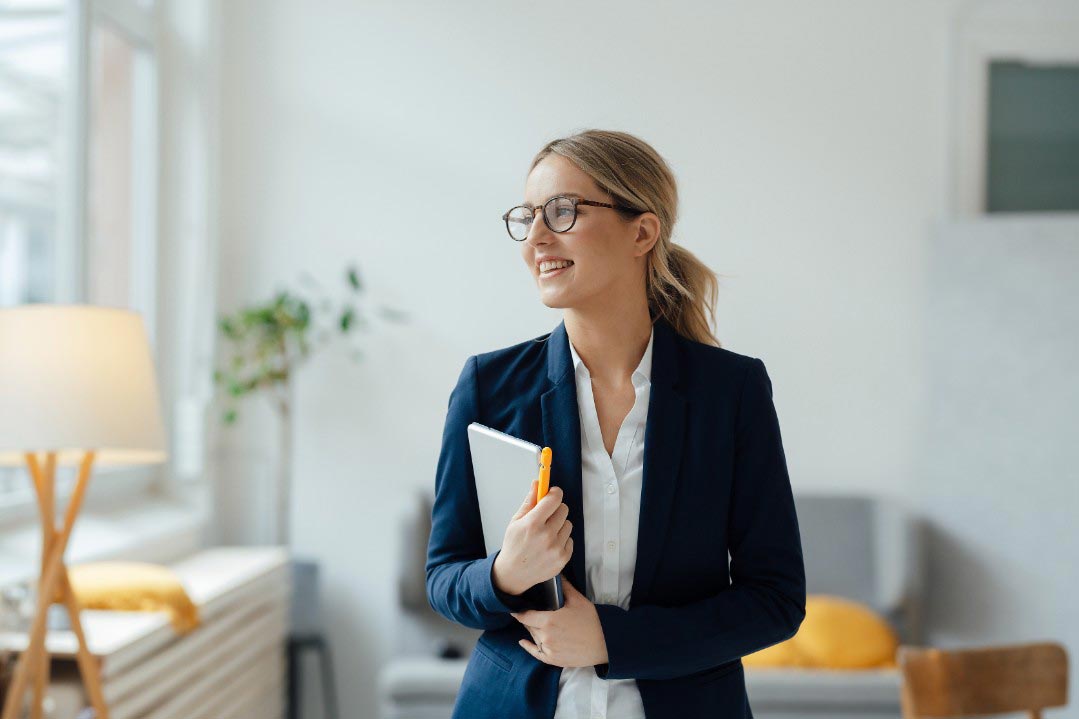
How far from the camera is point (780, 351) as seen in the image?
3881mm

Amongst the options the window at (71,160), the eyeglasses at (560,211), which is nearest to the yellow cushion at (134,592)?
the window at (71,160)

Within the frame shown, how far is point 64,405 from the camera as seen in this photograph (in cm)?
189

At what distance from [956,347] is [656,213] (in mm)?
2861

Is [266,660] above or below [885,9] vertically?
below

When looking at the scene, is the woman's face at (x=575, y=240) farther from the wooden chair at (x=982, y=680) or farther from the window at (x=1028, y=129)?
the window at (x=1028, y=129)

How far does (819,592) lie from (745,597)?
8.86 ft

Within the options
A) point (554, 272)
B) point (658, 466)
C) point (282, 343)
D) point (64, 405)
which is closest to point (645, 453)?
point (658, 466)

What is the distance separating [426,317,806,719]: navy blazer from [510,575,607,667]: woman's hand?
0.04 feet

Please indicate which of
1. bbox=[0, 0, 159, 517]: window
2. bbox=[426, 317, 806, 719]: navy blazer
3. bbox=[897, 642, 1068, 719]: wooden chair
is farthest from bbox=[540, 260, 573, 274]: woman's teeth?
bbox=[0, 0, 159, 517]: window

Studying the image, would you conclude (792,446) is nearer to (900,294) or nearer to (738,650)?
(900,294)

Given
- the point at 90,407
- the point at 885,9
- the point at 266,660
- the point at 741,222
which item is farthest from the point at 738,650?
the point at 885,9

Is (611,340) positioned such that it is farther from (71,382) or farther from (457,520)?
(71,382)

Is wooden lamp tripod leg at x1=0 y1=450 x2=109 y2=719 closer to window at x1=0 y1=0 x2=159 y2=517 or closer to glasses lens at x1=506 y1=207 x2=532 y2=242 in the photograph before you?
window at x1=0 y1=0 x2=159 y2=517

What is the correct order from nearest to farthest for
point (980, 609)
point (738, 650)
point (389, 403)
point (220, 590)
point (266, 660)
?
point (738, 650) < point (220, 590) < point (266, 660) < point (980, 609) < point (389, 403)
